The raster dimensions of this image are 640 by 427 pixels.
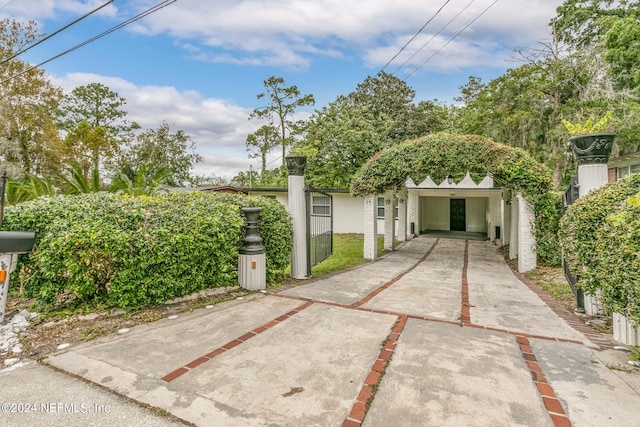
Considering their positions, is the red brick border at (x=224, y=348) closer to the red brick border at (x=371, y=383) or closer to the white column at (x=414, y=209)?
the red brick border at (x=371, y=383)

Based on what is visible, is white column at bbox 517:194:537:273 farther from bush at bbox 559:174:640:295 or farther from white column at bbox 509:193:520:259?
bush at bbox 559:174:640:295

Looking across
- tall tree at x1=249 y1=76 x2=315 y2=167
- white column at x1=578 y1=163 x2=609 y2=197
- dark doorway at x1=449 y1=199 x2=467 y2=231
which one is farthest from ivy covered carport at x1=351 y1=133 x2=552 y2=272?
tall tree at x1=249 y1=76 x2=315 y2=167

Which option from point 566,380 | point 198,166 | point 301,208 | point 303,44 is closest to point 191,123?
point 198,166

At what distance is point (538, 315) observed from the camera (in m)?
4.04

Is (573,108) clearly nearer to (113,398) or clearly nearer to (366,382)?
(366,382)

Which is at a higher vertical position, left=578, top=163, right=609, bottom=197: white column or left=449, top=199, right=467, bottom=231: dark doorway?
left=578, top=163, right=609, bottom=197: white column

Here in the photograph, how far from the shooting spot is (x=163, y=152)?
2822 cm

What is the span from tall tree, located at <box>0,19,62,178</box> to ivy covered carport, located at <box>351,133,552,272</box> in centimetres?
1888

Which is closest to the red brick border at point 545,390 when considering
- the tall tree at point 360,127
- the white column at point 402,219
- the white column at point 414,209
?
the white column at point 402,219

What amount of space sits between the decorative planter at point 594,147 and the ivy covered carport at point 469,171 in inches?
127

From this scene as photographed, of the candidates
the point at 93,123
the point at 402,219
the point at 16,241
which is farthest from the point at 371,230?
the point at 93,123

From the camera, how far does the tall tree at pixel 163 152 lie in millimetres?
27156

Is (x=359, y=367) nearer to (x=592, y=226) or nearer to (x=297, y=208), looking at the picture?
(x=592, y=226)

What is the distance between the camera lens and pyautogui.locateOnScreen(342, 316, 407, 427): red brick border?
1893 mm
